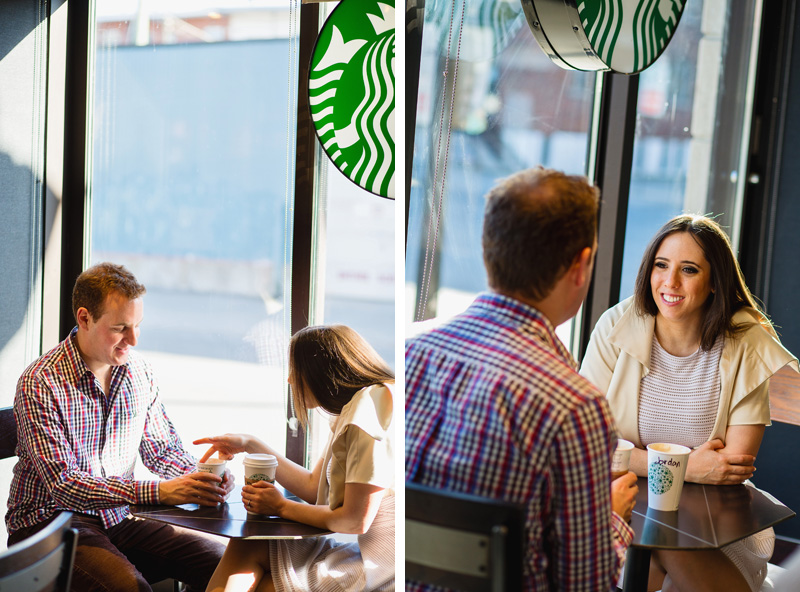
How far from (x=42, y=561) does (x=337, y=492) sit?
62 cm

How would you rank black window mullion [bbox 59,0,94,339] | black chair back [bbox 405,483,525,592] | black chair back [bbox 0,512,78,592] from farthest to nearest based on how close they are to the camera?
black window mullion [bbox 59,0,94,339], black chair back [bbox 0,512,78,592], black chair back [bbox 405,483,525,592]

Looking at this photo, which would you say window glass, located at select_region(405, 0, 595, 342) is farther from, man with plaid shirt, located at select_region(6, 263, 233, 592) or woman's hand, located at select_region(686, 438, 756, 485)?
man with plaid shirt, located at select_region(6, 263, 233, 592)

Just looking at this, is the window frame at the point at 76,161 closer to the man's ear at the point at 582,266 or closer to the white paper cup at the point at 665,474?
the white paper cup at the point at 665,474

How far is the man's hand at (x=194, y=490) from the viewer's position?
68.0 inches

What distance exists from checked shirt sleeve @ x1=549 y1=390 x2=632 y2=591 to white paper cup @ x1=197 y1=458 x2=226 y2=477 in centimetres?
107

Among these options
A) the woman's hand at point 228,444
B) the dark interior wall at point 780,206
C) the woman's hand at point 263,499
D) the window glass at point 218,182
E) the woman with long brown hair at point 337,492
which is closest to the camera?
the dark interior wall at point 780,206

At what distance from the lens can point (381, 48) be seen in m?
1.81

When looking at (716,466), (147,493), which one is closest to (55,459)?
(147,493)

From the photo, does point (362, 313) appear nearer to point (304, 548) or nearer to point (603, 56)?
point (304, 548)

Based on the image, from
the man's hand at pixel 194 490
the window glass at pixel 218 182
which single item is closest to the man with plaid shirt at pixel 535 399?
the man's hand at pixel 194 490

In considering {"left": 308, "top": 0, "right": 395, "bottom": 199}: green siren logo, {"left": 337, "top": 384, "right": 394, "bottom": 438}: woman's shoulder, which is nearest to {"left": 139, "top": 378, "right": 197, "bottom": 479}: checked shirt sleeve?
{"left": 337, "top": 384, "right": 394, "bottom": 438}: woman's shoulder

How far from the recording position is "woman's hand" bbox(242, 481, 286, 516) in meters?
1.69

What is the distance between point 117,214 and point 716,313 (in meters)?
1.60

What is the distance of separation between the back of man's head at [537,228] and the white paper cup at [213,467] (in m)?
1.12
